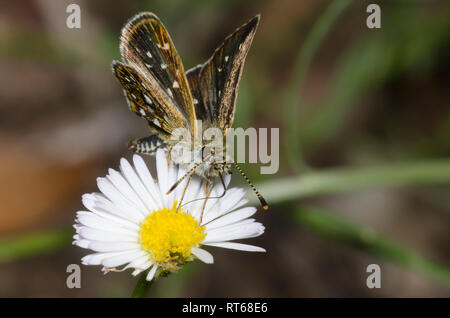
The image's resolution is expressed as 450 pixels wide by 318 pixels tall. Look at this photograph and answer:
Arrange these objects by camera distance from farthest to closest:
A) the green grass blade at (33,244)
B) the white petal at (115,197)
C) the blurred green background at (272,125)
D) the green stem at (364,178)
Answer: the blurred green background at (272,125)
the green stem at (364,178)
the green grass blade at (33,244)
the white petal at (115,197)

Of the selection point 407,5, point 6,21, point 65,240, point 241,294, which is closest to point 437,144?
point 407,5

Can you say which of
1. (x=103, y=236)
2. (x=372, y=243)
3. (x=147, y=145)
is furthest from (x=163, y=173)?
(x=372, y=243)

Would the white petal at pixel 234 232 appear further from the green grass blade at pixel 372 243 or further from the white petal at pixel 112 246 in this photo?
the green grass blade at pixel 372 243

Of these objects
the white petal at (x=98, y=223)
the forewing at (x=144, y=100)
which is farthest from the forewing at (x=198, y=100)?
the white petal at (x=98, y=223)

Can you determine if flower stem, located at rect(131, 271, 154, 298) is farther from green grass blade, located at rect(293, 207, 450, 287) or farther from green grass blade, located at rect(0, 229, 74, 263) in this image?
green grass blade, located at rect(293, 207, 450, 287)
